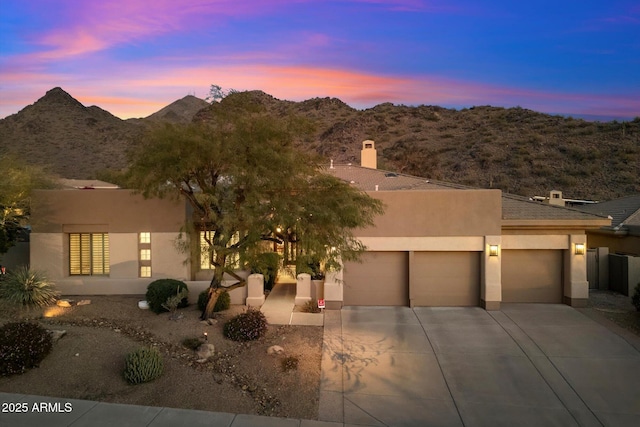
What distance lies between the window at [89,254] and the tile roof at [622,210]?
1975cm

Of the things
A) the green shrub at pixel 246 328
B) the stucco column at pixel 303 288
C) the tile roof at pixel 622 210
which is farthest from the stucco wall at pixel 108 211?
the tile roof at pixel 622 210

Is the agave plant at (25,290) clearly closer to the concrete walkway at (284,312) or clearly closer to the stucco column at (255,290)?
the stucco column at (255,290)

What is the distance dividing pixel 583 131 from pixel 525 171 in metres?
10.6

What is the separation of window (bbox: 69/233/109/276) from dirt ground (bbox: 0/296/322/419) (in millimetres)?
2820

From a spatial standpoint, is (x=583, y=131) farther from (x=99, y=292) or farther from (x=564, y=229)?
(x=99, y=292)

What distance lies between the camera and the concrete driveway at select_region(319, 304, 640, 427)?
7414mm

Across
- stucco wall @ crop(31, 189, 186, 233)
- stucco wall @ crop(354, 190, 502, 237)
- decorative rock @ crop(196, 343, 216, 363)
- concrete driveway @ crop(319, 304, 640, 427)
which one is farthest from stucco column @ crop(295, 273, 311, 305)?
stucco wall @ crop(31, 189, 186, 233)

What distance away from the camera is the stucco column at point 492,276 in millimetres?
13273

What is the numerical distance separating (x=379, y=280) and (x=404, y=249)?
131 centimetres

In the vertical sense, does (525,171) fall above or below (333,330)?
above

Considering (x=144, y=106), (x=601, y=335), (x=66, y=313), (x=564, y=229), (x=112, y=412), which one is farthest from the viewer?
(x=144, y=106)

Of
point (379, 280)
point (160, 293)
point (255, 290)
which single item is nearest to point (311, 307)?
point (255, 290)

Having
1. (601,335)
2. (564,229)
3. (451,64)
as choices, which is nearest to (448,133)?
(451,64)

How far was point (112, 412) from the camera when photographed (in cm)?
682
